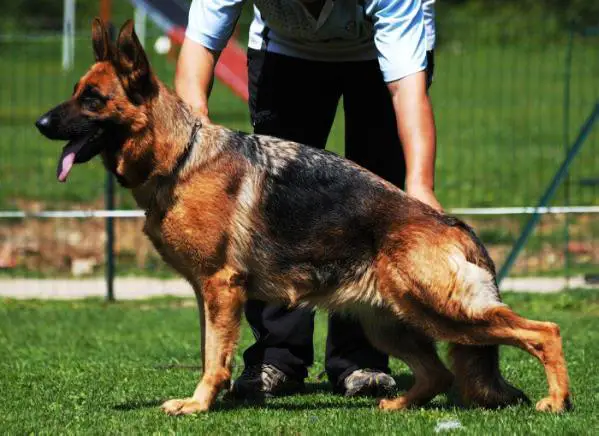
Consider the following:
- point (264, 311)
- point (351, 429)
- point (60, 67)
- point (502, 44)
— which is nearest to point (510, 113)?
point (502, 44)

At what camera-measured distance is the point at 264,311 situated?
628 centimetres

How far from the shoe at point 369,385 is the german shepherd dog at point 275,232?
474mm

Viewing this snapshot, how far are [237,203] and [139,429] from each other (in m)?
1.11

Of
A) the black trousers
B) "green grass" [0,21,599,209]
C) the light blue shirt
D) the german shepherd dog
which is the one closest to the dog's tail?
the german shepherd dog

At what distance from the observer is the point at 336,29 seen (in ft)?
19.2

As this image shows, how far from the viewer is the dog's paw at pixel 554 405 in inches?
205

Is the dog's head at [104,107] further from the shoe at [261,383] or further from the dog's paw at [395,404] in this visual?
the dog's paw at [395,404]

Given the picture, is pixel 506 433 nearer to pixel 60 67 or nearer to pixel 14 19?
pixel 60 67

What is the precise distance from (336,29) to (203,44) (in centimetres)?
67

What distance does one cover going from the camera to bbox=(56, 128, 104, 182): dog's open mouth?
5.16 meters

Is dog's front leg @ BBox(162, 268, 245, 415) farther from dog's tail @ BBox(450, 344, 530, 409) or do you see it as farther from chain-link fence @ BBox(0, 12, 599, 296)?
chain-link fence @ BBox(0, 12, 599, 296)

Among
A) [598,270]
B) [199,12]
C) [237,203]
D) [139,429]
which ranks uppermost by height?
[199,12]

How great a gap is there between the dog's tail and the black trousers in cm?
91

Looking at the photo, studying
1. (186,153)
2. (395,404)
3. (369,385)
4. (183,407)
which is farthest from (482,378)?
(186,153)
